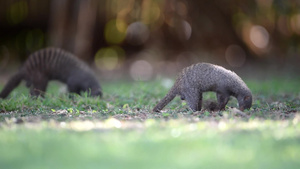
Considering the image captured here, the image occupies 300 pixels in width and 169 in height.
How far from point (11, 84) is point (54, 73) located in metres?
1.07

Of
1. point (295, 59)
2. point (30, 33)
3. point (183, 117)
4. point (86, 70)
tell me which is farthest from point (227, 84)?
point (30, 33)

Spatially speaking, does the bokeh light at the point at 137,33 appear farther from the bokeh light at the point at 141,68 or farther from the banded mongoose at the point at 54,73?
the banded mongoose at the point at 54,73

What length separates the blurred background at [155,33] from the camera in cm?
1777

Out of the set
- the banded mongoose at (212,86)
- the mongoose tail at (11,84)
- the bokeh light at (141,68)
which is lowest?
the bokeh light at (141,68)

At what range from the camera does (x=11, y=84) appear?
10.4m

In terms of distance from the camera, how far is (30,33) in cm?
2172

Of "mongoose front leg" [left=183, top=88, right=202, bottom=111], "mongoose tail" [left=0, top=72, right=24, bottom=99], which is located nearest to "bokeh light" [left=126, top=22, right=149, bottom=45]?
"mongoose tail" [left=0, top=72, right=24, bottom=99]

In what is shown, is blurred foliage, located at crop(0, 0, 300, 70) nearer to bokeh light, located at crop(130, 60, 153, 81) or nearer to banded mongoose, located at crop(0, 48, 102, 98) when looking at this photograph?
bokeh light, located at crop(130, 60, 153, 81)

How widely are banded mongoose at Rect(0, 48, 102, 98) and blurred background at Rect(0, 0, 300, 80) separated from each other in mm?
6619

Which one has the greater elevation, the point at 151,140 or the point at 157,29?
the point at 157,29

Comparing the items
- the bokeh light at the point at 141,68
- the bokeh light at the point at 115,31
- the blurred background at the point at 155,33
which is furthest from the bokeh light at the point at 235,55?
the bokeh light at the point at 115,31

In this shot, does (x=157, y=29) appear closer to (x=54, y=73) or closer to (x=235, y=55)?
(x=235, y=55)

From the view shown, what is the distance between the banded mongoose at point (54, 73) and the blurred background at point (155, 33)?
6.62m

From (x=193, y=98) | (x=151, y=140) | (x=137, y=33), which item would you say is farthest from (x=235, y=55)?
(x=151, y=140)
